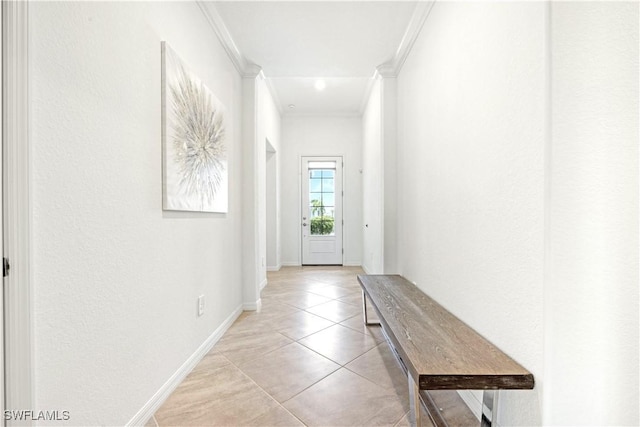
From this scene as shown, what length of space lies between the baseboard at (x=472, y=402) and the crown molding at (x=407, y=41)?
242 centimetres

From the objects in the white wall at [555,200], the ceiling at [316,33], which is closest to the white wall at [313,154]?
the ceiling at [316,33]

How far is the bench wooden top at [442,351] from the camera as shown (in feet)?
3.54

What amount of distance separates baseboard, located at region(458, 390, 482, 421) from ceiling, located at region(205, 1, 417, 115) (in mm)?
2521

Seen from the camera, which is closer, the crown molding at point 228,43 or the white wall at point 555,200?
the white wall at point 555,200

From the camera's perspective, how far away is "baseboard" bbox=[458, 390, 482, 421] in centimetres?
147

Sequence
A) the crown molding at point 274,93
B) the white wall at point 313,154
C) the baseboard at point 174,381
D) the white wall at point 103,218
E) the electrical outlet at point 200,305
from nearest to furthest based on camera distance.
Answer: the white wall at point 103,218
the baseboard at point 174,381
the electrical outlet at point 200,305
the crown molding at point 274,93
the white wall at point 313,154

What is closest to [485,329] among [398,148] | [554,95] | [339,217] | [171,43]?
[554,95]

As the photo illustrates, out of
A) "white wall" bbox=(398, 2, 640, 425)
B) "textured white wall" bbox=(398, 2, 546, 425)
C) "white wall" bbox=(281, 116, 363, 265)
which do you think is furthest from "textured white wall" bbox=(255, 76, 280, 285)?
"white wall" bbox=(398, 2, 640, 425)

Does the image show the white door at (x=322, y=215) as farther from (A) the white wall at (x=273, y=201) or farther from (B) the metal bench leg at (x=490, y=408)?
(B) the metal bench leg at (x=490, y=408)

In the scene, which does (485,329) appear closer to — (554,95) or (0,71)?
(554,95)

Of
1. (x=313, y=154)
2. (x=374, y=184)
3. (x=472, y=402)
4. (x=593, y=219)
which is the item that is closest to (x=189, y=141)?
(x=593, y=219)

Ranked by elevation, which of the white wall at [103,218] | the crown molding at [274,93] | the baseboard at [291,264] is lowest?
the baseboard at [291,264]

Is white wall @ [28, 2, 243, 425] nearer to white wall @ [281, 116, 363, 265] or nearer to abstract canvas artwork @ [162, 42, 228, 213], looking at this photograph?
abstract canvas artwork @ [162, 42, 228, 213]

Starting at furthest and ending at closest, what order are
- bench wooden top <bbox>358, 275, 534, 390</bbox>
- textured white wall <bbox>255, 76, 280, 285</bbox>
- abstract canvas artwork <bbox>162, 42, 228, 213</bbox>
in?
1. textured white wall <bbox>255, 76, 280, 285</bbox>
2. abstract canvas artwork <bbox>162, 42, 228, 213</bbox>
3. bench wooden top <bbox>358, 275, 534, 390</bbox>
